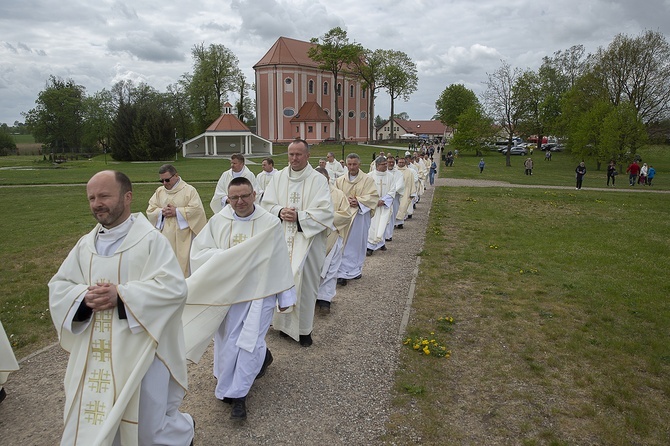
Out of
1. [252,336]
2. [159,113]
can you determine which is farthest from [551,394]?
[159,113]

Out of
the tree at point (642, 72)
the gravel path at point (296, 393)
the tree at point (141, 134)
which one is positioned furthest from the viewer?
the tree at point (141, 134)

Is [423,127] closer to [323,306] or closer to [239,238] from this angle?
[323,306]

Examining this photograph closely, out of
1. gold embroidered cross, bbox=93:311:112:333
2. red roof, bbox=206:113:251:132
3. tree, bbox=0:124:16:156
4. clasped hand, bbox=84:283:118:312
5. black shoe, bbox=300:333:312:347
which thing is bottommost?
black shoe, bbox=300:333:312:347

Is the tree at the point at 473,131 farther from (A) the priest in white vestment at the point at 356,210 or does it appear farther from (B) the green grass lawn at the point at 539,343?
(A) the priest in white vestment at the point at 356,210

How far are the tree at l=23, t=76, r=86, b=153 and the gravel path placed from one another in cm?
7934

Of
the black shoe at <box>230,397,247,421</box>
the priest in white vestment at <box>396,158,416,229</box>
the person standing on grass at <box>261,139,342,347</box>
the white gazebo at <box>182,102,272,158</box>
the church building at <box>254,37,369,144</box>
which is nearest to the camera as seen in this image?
the black shoe at <box>230,397,247,421</box>

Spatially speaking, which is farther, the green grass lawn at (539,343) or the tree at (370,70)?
the tree at (370,70)

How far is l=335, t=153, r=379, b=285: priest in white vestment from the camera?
951cm

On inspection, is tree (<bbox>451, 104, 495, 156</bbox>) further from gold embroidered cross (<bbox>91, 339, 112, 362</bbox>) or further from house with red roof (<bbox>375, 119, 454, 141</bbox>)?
house with red roof (<bbox>375, 119, 454, 141</bbox>)

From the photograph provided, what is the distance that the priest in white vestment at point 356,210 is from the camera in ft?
31.2

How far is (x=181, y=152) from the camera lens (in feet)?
215

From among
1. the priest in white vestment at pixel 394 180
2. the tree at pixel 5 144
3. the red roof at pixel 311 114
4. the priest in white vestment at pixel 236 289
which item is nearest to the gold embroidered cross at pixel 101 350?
the priest in white vestment at pixel 236 289

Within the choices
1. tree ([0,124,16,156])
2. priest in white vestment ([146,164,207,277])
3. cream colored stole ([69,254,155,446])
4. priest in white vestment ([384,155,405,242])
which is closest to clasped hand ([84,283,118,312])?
cream colored stole ([69,254,155,446])

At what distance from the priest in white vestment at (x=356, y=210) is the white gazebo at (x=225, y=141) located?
51901 millimetres
